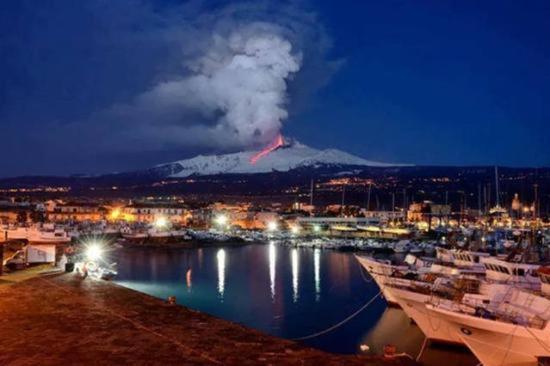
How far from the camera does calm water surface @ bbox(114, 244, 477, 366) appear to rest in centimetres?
2011

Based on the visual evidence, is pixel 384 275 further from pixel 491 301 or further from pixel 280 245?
pixel 280 245

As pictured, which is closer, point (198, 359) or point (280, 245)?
point (198, 359)

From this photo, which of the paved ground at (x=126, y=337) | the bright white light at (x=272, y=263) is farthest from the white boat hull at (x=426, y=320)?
the bright white light at (x=272, y=263)

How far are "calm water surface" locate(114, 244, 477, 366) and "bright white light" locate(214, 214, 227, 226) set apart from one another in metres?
37.6

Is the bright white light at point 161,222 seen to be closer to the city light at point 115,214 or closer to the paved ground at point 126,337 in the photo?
the city light at point 115,214

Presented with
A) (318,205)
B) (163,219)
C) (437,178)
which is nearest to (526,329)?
(163,219)

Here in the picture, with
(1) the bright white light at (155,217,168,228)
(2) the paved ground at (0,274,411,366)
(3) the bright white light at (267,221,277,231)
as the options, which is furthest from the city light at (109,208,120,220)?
(2) the paved ground at (0,274,411,366)

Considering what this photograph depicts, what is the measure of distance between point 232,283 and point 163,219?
6044 centimetres

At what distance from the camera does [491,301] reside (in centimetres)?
1528

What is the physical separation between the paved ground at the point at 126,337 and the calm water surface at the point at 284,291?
7.97 metres

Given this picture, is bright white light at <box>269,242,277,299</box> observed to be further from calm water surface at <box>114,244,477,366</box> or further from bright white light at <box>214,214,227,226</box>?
bright white light at <box>214,214,227,226</box>

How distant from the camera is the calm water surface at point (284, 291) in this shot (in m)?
20.1

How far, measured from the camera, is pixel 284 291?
103ft

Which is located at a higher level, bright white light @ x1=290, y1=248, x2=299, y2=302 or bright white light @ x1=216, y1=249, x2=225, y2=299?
bright white light @ x1=216, y1=249, x2=225, y2=299
